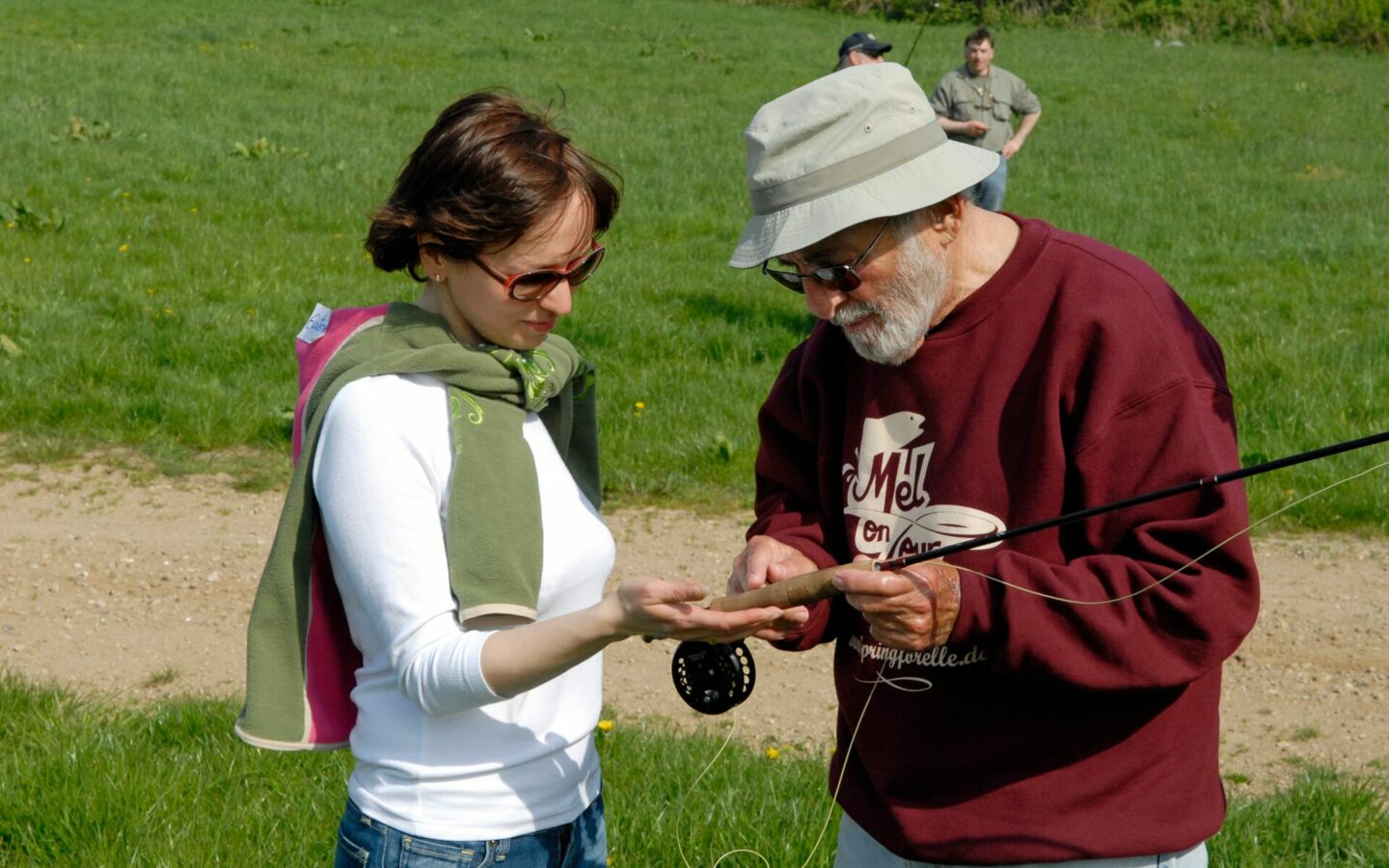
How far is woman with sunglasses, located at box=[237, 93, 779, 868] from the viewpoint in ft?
7.57

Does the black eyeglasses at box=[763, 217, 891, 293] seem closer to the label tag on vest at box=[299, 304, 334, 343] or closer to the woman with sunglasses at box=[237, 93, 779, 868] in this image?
the woman with sunglasses at box=[237, 93, 779, 868]

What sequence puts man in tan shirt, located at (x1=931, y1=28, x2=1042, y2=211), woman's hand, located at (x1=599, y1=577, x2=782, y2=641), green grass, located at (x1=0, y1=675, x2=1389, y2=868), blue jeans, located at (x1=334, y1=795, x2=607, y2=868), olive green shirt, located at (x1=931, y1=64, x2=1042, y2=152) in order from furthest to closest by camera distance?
olive green shirt, located at (x1=931, y1=64, x2=1042, y2=152) → man in tan shirt, located at (x1=931, y1=28, x2=1042, y2=211) → green grass, located at (x1=0, y1=675, x2=1389, y2=868) → blue jeans, located at (x1=334, y1=795, x2=607, y2=868) → woman's hand, located at (x1=599, y1=577, x2=782, y2=641)

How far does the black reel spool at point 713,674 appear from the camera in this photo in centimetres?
284

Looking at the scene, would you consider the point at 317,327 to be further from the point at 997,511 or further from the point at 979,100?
the point at 979,100

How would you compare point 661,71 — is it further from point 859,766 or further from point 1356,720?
point 859,766

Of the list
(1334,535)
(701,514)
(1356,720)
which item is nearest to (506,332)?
(1356,720)

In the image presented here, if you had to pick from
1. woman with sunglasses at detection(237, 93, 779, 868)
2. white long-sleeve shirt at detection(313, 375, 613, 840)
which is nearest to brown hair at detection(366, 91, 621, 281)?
woman with sunglasses at detection(237, 93, 779, 868)

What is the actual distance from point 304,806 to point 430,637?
1.95 metres

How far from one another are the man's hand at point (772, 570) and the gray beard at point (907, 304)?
41 cm

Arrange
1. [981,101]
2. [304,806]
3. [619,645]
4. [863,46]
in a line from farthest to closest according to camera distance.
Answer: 1. [981,101]
2. [863,46]
3. [619,645]
4. [304,806]

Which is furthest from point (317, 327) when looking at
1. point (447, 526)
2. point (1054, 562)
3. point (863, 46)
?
point (863, 46)

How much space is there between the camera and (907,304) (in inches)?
99.3

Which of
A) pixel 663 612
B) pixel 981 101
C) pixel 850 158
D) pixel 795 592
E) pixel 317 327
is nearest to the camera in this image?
pixel 663 612

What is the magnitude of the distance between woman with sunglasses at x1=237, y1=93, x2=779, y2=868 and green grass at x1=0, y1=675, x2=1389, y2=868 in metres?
1.28
